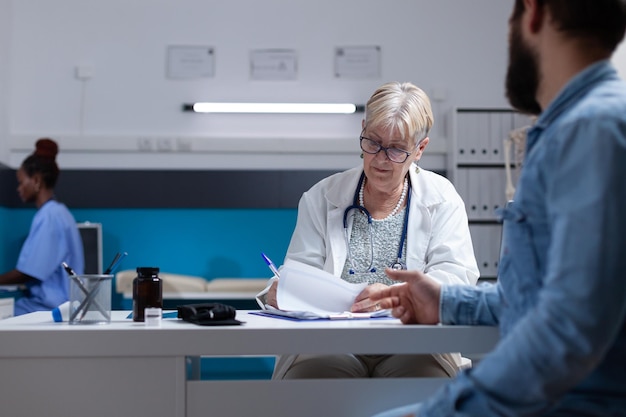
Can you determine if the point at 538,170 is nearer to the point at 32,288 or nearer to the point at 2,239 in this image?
the point at 32,288

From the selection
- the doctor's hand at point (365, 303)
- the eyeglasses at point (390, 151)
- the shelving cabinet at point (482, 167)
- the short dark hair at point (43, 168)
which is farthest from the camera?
the shelving cabinet at point (482, 167)

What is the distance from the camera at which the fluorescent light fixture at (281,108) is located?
5.12 metres

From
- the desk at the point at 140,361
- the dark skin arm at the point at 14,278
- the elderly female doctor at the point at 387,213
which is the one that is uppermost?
the elderly female doctor at the point at 387,213

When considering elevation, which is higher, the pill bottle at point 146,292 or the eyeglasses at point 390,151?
the eyeglasses at point 390,151

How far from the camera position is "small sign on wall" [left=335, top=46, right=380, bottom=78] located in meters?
5.17

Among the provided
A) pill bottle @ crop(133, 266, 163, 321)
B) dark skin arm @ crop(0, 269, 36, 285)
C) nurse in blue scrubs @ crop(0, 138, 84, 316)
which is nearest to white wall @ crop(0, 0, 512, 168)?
nurse in blue scrubs @ crop(0, 138, 84, 316)

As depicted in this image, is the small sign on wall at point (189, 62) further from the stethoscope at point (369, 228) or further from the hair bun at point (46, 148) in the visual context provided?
the stethoscope at point (369, 228)

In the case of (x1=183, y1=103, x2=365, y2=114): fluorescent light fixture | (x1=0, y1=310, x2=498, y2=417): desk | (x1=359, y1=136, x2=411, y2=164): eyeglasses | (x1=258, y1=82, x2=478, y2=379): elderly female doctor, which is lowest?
(x1=0, y1=310, x2=498, y2=417): desk

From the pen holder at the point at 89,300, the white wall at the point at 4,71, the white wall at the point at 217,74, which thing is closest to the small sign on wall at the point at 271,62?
the white wall at the point at 217,74

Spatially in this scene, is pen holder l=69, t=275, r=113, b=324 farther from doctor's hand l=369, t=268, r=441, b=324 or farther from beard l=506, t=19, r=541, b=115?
beard l=506, t=19, r=541, b=115

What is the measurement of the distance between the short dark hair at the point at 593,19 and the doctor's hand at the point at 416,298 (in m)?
0.58

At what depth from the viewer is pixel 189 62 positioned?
5.14 m

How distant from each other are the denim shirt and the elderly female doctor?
3.68ft

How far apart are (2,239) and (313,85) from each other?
2.27 metres
